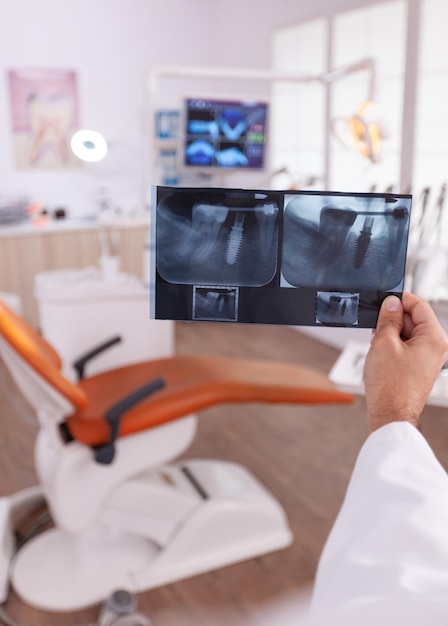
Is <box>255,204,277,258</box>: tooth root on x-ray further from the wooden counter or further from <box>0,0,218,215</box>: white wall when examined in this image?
<box>0,0,218,215</box>: white wall

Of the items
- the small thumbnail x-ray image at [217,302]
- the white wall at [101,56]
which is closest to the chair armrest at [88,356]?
the small thumbnail x-ray image at [217,302]

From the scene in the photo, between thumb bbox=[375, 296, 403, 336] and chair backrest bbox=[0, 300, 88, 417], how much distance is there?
1.12 meters

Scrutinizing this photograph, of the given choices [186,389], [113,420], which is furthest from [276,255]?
[186,389]

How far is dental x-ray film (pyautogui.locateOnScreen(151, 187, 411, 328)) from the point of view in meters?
0.57

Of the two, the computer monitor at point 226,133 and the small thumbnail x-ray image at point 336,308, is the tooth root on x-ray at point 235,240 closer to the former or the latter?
the small thumbnail x-ray image at point 336,308

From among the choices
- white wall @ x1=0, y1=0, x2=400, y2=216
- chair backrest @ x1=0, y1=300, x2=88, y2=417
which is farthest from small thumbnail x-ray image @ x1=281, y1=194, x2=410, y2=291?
white wall @ x1=0, y1=0, x2=400, y2=216

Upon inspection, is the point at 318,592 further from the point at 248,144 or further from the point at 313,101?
the point at 313,101

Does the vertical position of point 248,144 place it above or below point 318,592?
above

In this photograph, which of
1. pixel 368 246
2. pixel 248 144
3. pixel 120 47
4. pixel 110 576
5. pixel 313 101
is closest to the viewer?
pixel 368 246

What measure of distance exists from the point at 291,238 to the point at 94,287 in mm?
1744

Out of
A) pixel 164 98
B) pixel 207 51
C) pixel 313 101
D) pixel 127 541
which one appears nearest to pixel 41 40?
pixel 164 98

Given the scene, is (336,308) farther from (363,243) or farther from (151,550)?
(151,550)

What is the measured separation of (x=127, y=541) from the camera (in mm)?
2094

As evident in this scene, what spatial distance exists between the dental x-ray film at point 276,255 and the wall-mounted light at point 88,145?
141 millimetres
